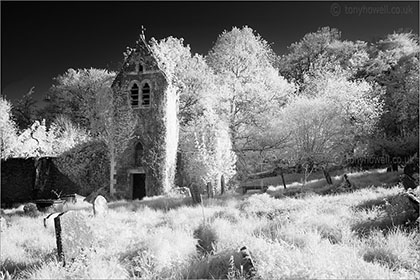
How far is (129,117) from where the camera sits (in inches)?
890

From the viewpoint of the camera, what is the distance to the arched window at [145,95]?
2275cm

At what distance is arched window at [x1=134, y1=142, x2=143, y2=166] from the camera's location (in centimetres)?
2233

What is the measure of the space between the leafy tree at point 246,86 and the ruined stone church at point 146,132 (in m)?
5.56

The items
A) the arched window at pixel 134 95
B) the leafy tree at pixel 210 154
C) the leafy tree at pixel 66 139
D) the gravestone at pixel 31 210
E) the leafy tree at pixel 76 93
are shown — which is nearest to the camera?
the leafy tree at pixel 210 154

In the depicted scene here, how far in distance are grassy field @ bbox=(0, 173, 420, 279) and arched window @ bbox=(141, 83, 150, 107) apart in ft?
38.7

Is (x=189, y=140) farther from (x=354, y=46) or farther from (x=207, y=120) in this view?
(x=354, y=46)

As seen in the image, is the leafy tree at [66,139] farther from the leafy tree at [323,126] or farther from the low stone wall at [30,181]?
the leafy tree at [323,126]

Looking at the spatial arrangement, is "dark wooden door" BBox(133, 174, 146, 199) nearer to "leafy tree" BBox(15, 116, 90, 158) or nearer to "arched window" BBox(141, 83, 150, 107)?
"arched window" BBox(141, 83, 150, 107)

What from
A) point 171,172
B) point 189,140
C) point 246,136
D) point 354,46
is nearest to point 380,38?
point 354,46

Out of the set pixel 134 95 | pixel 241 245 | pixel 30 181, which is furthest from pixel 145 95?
pixel 241 245

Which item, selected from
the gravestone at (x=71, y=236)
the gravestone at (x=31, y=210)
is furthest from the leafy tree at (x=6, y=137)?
the gravestone at (x=71, y=236)

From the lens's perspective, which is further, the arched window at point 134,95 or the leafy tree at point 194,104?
the arched window at point 134,95

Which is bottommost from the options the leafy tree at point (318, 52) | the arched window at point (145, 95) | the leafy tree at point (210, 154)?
the leafy tree at point (210, 154)

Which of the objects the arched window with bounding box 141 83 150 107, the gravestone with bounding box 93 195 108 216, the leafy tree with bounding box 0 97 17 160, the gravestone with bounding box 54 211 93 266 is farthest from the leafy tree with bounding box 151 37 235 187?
the leafy tree with bounding box 0 97 17 160
